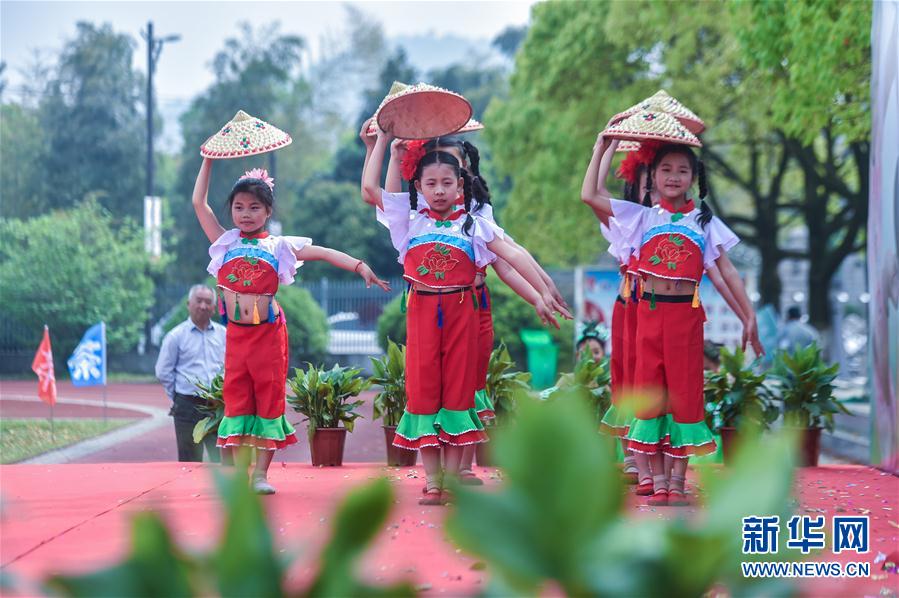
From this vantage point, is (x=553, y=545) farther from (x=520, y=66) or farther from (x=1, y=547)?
(x=520, y=66)

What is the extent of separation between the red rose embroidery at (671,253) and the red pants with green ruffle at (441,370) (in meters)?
0.90

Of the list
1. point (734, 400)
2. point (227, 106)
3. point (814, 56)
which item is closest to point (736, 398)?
A: point (734, 400)

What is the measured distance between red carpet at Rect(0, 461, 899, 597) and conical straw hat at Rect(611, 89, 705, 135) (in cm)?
192

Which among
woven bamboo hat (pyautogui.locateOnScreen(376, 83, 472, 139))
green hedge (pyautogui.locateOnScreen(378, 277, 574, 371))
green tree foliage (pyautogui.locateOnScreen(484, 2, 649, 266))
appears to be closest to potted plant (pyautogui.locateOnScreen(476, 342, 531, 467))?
woven bamboo hat (pyautogui.locateOnScreen(376, 83, 472, 139))

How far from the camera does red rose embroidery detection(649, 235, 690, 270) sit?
17.7 ft

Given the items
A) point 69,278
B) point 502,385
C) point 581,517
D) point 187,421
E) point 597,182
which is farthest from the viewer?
point 69,278

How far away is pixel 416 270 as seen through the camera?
5.33 metres

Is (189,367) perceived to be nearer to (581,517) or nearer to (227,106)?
(581,517)

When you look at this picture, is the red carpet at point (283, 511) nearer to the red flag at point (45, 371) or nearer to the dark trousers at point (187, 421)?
the dark trousers at point (187, 421)

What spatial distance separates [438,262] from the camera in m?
5.30

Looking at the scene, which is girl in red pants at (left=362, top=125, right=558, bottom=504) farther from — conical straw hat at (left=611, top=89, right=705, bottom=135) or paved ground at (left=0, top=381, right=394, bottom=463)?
paved ground at (left=0, top=381, right=394, bottom=463)

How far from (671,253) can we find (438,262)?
1090 mm

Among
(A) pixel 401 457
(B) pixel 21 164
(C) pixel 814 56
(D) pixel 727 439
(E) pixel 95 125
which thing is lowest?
(A) pixel 401 457

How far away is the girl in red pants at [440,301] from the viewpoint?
5.30 m
